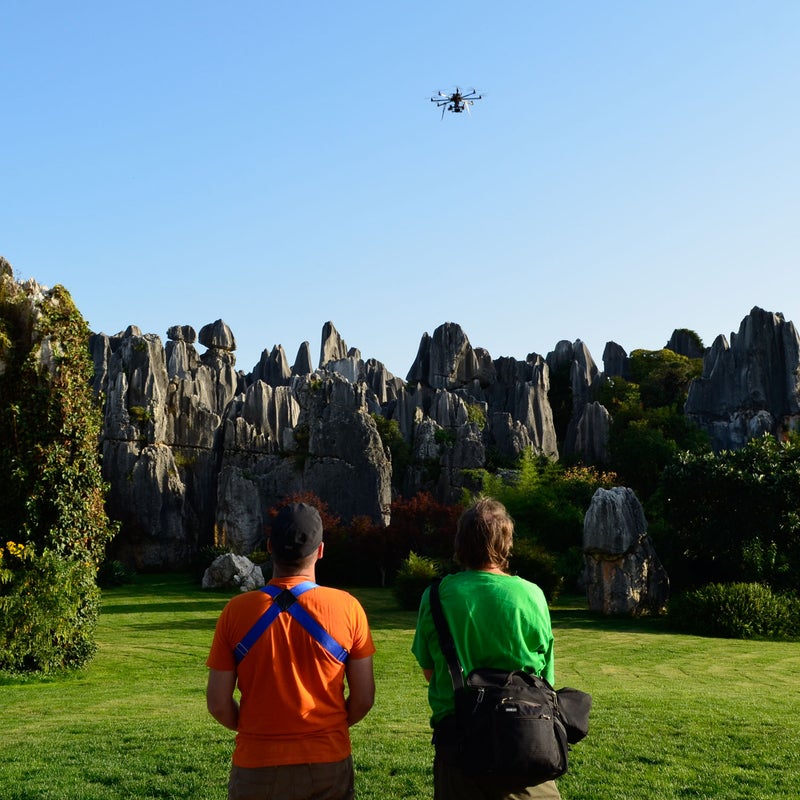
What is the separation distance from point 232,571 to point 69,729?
2234 cm

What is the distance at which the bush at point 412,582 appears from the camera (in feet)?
84.1

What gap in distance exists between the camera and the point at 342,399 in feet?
141

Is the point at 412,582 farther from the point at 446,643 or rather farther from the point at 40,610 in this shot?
the point at 446,643

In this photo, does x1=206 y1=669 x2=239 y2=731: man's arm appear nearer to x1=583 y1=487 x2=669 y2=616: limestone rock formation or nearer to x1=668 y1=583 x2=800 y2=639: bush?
x1=668 y1=583 x2=800 y2=639: bush

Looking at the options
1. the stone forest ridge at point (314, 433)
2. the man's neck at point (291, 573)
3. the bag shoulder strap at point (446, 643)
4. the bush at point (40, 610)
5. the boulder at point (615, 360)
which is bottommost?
the bush at point (40, 610)

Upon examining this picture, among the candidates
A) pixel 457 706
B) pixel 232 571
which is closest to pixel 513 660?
pixel 457 706

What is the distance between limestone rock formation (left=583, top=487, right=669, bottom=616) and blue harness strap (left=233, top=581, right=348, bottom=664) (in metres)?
21.6

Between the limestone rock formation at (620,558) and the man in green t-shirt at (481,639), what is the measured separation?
69.7 feet

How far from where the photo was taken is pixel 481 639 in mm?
3674

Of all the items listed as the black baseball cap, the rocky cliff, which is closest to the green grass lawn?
the black baseball cap

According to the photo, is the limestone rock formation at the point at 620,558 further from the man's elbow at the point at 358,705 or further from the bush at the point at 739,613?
the man's elbow at the point at 358,705

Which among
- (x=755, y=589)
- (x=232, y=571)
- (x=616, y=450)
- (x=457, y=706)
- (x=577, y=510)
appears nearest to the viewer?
(x=457, y=706)

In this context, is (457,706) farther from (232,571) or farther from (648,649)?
(232,571)

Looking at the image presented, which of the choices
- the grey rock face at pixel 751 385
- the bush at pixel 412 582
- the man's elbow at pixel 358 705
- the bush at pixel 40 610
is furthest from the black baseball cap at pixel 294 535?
the grey rock face at pixel 751 385
